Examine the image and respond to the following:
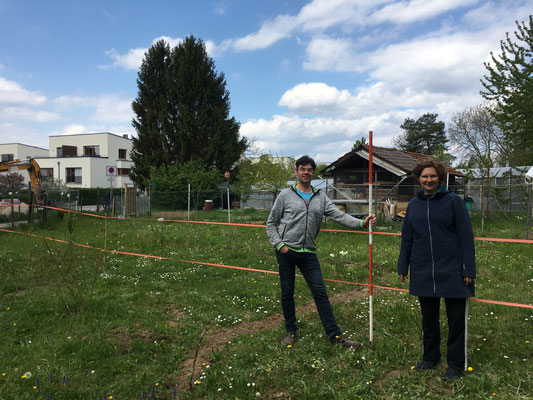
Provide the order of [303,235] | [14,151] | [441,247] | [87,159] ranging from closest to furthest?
[441,247] → [303,235] → [87,159] → [14,151]

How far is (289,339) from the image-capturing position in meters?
3.85

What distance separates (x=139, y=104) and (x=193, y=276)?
26.3 metres

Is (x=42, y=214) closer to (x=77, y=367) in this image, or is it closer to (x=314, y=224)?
(x=77, y=367)

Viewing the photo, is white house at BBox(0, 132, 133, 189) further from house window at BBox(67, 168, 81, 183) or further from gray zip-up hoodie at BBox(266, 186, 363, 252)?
gray zip-up hoodie at BBox(266, 186, 363, 252)

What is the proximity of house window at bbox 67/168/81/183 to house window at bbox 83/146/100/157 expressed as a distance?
3.22 m

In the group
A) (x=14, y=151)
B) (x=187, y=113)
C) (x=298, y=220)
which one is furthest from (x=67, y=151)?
(x=298, y=220)

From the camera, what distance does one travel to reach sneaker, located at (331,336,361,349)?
3650 millimetres

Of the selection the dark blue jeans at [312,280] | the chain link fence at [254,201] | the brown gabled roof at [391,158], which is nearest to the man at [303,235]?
the dark blue jeans at [312,280]

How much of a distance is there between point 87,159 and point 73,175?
3126mm

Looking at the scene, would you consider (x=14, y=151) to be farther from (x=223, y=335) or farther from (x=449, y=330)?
(x=449, y=330)

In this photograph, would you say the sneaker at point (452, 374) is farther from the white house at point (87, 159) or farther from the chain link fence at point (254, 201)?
the white house at point (87, 159)

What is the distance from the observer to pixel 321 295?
12.2 feet

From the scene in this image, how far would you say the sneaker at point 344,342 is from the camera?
3.65 m

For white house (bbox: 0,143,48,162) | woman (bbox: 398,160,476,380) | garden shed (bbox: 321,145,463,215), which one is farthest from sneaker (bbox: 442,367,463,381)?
white house (bbox: 0,143,48,162)
